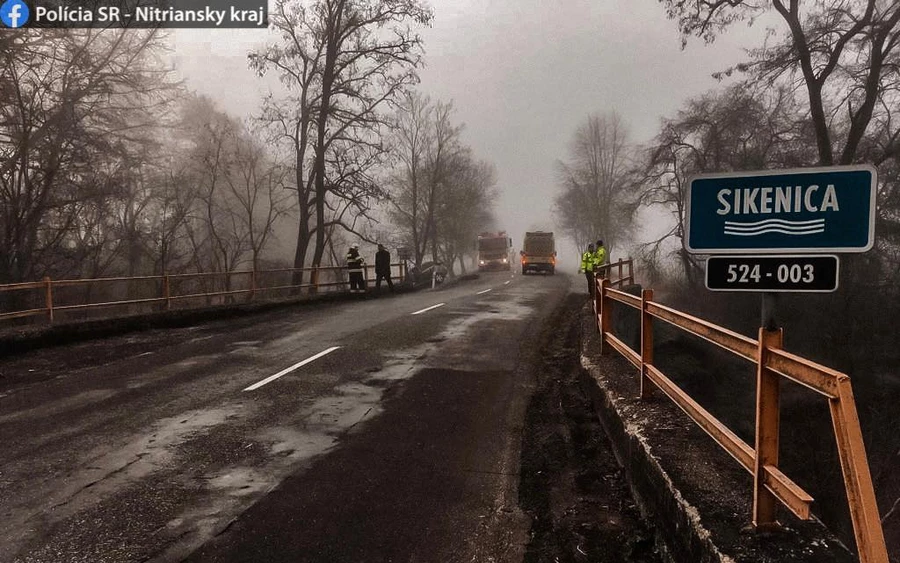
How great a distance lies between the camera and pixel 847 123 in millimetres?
21609

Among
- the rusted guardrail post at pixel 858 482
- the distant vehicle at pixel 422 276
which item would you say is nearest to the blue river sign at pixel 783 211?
the rusted guardrail post at pixel 858 482

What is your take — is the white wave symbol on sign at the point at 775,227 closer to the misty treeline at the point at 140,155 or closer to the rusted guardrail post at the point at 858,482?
the rusted guardrail post at the point at 858,482

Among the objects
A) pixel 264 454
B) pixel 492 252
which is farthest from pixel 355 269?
pixel 492 252

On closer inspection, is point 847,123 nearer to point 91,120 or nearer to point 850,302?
point 850,302

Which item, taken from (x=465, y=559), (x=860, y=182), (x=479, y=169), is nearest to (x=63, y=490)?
(x=465, y=559)

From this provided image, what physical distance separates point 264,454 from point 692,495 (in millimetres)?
3479

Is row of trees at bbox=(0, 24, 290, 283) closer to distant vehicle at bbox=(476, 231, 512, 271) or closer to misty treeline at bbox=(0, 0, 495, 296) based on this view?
misty treeline at bbox=(0, 0, 495, 296)

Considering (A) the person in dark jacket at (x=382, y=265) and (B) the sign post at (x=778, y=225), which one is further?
(A) the person in dark jacket at (x=382, y=265)

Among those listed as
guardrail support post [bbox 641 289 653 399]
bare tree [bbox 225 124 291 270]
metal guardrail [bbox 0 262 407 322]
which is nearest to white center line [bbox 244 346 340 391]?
guardrail support post [bbox 641 289 653 399]

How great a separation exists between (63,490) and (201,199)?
1295 inches

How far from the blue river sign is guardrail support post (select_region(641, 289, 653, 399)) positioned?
2.11m

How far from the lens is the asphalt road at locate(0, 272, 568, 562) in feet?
→ 11.3

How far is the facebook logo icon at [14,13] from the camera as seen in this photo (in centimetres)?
1439

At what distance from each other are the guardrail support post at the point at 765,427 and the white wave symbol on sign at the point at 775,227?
47 cm
